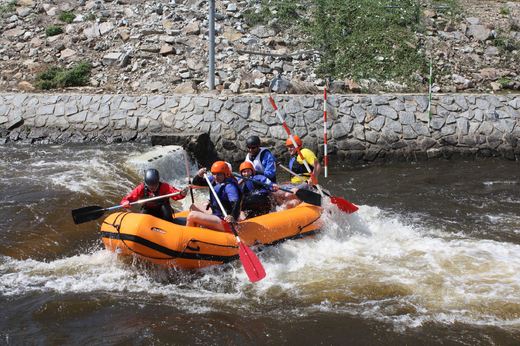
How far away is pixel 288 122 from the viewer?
12.3 metres

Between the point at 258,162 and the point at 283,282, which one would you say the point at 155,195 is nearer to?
the point at 283,282

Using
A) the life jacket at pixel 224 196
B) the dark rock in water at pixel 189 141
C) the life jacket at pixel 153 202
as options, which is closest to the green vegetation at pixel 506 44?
the dark rock in water at pixel 189 141

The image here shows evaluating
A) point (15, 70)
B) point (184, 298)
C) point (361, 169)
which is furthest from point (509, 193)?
point (15, 70)

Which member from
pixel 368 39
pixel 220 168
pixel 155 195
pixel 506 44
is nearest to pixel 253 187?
pixel 220 168

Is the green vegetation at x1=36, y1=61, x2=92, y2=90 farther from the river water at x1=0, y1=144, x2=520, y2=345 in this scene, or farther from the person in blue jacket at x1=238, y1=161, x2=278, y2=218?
the person in blue jacket at x1=238, y1=161, x2=278, y2=218

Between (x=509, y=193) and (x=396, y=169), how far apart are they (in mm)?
2412

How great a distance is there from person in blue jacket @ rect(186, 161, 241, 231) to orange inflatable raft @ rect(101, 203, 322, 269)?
138 mm

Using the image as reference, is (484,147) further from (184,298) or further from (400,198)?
(184,298)

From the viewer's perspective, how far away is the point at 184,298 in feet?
19.8

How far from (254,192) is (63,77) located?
8425 millimetres

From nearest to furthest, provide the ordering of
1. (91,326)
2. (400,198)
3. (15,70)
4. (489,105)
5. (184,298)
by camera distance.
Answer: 1. (91,326)
2. (184,298)
3. (400,198)
4. (489,105)
5. (15,70)

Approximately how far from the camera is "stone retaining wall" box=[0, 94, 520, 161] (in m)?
12.3

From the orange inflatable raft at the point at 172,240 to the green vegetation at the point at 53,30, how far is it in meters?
11.2

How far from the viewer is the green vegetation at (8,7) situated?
56.1ft
